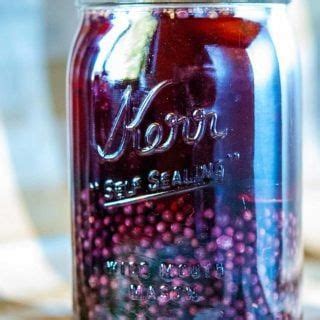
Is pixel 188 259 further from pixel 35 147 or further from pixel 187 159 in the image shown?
Answer: pixel 35 147

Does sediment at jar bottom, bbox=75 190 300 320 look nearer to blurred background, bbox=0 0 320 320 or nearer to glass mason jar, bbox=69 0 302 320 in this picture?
glass mason jar, bbox=69 0 302 320

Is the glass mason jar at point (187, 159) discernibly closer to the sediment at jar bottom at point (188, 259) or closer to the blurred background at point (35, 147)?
the sediment at jar bottom at point (188, 259)

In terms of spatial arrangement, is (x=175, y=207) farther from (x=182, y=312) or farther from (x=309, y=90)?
(x=309, y=90)

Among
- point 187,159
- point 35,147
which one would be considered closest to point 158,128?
point 187,159

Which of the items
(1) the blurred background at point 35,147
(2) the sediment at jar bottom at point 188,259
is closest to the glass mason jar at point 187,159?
(2) the sediment at jar bottom at point 188,259

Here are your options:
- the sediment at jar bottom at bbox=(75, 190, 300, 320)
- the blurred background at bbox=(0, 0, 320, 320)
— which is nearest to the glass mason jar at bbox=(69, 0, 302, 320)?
the sediment at jar bottom at bbox=(75, 190, 300, 320)

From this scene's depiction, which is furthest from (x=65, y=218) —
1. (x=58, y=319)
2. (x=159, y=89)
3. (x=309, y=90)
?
(x=159, y=89)

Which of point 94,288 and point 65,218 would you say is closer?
point 94,288
